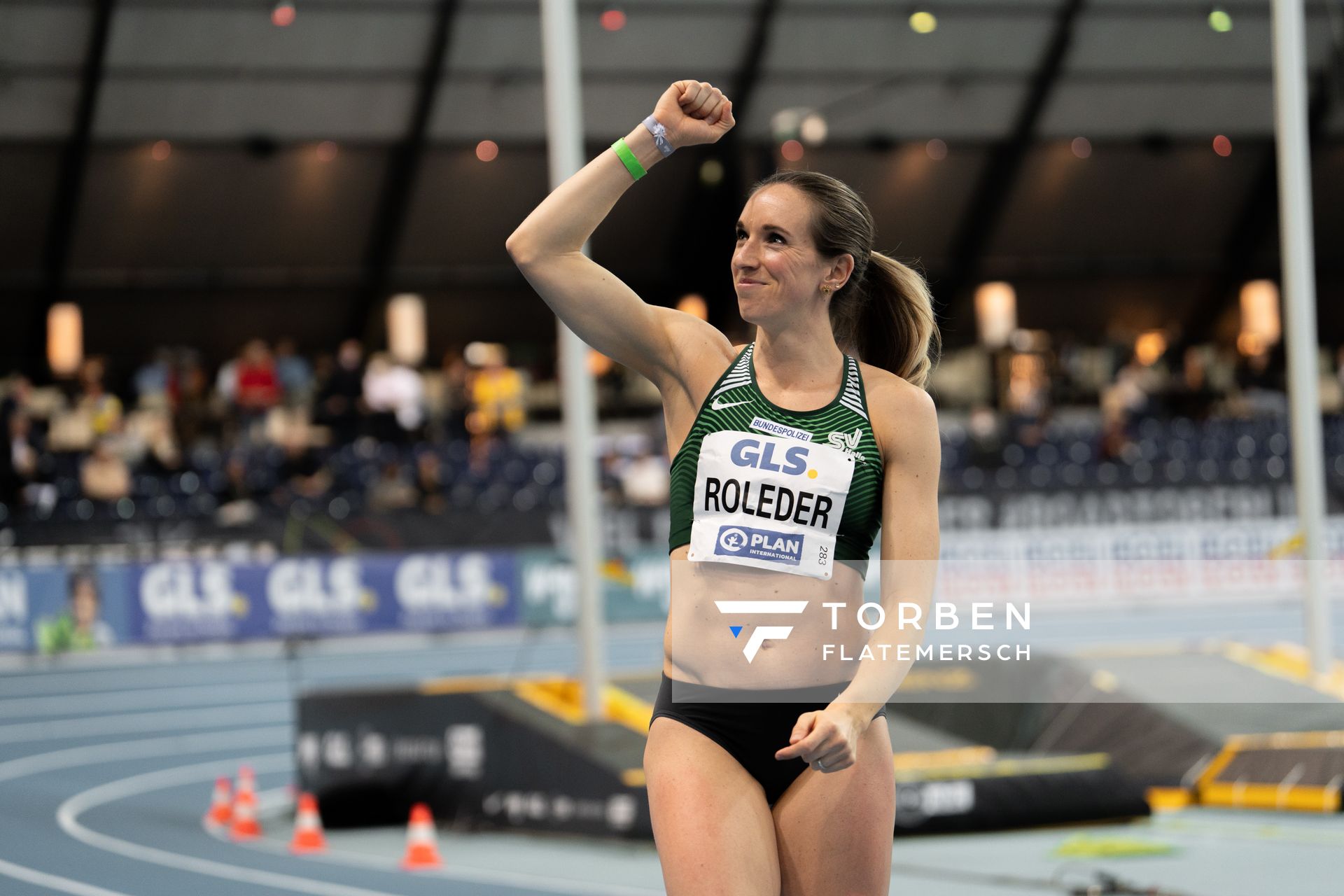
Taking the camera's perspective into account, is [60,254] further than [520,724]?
Yes

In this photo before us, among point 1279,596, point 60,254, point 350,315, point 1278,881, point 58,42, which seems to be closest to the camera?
point 1278,881

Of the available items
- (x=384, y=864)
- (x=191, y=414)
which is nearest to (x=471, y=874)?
(x=384, y=864)

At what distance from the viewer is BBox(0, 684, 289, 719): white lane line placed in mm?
13805

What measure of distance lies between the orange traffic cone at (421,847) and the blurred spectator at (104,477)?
35.4 feet

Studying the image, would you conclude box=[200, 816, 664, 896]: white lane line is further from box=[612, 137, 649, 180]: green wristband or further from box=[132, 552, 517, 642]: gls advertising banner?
box=[132, 552, 517, 642]: gls advertising banner

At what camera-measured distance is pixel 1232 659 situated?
9938mm

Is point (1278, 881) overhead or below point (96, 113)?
below

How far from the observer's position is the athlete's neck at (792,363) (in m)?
3.15

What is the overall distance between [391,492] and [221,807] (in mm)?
9629

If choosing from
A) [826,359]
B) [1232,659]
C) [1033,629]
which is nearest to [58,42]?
[1033,629]

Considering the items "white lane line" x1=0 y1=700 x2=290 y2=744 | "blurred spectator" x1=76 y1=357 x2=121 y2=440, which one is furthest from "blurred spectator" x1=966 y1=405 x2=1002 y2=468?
"white lane line" x1=0 y1=700 x2=290 y2=744

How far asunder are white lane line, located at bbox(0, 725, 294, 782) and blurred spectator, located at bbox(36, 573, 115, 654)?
3576 millimetres

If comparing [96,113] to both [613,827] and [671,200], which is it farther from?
[613,827]

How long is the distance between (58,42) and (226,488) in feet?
26.8
